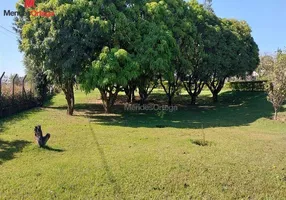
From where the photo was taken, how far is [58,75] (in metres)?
13.2

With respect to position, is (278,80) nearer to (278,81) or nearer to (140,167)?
(278,81)

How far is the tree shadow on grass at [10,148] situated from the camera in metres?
6.29

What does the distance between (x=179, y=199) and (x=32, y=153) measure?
3.78 metres

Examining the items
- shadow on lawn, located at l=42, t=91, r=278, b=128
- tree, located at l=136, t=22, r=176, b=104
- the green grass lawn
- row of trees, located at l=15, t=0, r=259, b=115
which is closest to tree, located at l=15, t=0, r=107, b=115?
row of trees, located at l=15, t=0, r=259, b=115

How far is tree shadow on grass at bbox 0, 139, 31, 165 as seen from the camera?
6.29 meters

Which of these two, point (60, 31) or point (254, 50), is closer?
point (60, 31)

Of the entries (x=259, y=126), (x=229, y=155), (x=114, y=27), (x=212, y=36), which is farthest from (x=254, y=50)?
(x=229, y=155)

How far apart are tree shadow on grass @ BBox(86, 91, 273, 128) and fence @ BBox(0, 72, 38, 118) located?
12.4 ft

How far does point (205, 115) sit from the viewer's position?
1577 centimetres

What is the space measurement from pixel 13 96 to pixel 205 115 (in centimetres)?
1024

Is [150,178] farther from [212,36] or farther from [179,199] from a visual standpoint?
[212,36]

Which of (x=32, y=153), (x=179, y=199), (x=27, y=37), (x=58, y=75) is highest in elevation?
(x=27, y=37)

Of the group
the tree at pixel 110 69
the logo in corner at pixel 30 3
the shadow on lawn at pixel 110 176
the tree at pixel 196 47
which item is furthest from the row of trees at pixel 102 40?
the shadow on lawn at pixel 110 176

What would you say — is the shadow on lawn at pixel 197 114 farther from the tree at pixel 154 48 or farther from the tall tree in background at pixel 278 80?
the tree at pixel 154 48
